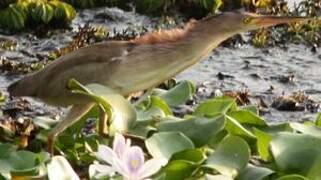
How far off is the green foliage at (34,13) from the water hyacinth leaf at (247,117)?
3685 mm

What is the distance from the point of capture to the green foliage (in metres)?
7.01

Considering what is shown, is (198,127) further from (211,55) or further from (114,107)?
(211,55)

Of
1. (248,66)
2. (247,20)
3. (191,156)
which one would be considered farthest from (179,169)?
(248,66)

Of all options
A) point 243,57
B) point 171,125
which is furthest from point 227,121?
point 243,57

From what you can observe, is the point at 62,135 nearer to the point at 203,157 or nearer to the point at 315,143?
the point at 203,157

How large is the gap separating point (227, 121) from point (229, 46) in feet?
12.1

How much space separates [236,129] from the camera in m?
3.39

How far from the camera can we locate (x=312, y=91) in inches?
241

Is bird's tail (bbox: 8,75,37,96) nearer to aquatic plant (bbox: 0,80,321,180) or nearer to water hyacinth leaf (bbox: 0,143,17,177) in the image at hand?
aquatic plant (bbox: 0,80,321,180)

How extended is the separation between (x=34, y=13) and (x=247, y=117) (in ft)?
12.5

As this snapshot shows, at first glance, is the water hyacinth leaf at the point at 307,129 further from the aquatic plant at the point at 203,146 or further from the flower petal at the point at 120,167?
the flower petal at the point at 120,167

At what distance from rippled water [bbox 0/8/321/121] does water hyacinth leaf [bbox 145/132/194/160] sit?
2483 millimetres

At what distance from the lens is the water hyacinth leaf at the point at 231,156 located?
300 cm

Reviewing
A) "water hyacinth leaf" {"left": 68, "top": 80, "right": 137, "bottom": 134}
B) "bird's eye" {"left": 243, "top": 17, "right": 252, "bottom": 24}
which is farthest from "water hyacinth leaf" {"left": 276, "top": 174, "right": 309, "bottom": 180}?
"bird's eye" {"left": 243, "top": 17, "right": 252, "bottom": 24}
